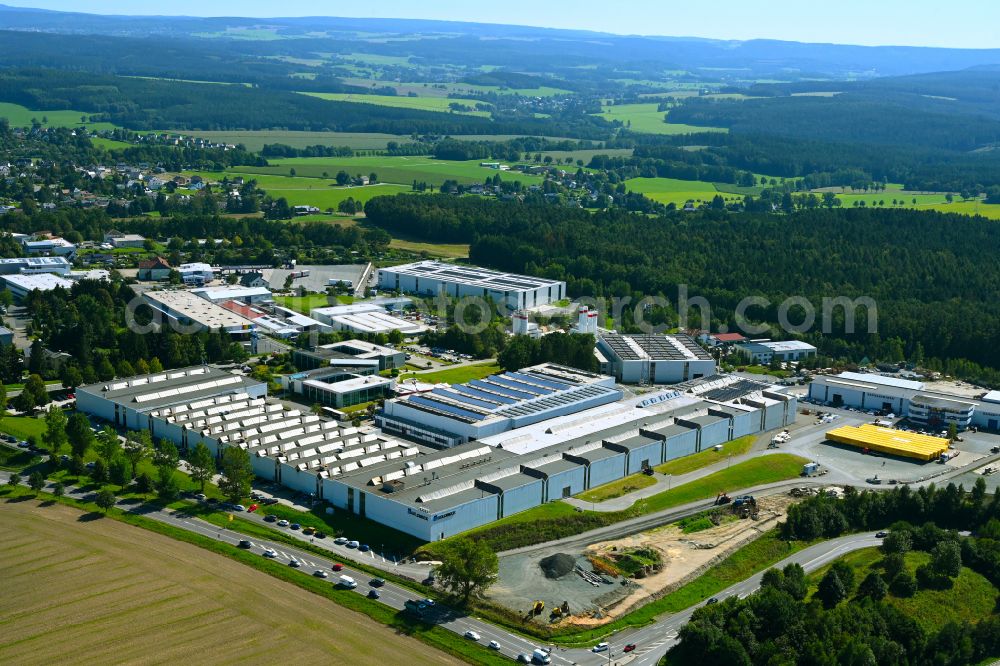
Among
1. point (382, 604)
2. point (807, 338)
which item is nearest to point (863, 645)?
point (382, 604)

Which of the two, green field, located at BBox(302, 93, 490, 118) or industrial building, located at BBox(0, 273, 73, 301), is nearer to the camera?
industrial building, located at BBox(0, 273, 73, 301)

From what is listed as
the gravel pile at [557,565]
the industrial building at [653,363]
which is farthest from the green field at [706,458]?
the gravel pile at [557,565]

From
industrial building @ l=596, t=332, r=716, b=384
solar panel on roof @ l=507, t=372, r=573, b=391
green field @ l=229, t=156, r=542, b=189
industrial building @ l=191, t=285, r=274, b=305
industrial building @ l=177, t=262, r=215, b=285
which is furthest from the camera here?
green field @ l=229, t=156, r=542, b=189

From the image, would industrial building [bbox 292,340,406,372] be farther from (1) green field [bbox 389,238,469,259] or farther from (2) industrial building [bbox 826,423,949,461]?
(1) green field [bbox 389,238,469,259]

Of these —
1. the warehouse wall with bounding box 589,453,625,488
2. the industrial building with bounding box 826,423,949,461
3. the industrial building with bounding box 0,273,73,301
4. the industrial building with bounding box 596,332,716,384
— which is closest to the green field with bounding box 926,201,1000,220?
the industrial building with bounding box 596,332,716,384

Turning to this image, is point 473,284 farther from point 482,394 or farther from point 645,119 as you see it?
point 645,119

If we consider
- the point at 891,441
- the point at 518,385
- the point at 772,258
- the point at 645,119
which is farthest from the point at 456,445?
the point at 645,119
